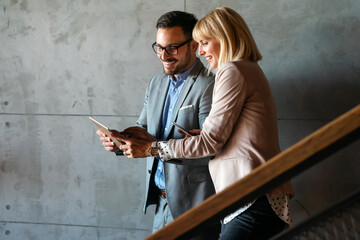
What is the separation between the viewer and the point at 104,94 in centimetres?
319

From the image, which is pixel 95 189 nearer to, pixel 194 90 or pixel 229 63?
pixel 194 90

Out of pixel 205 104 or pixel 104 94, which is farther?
pixel 104 94

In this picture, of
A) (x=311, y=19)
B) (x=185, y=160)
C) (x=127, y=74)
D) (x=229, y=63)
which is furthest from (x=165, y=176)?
(x=311, y=19)

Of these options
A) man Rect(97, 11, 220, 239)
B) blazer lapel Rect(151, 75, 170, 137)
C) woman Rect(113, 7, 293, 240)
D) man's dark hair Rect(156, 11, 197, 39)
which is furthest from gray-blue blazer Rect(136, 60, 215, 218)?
woman Rect(113, 7, 293, 240)

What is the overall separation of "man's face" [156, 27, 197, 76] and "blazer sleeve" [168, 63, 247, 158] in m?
0.67

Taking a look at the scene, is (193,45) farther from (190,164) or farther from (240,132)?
(240,132)

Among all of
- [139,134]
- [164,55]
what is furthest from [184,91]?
[139,134]

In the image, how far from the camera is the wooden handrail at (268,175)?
51cm

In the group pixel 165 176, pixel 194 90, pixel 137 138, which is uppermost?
pixel 194 90

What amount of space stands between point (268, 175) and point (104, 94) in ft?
9.04

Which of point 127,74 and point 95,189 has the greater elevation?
point 127,74

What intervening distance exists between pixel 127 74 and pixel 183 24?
89 centimetres

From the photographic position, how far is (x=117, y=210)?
130 inches

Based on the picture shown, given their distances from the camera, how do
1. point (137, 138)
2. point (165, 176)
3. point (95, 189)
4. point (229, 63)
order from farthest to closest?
1. point (95, 189)
2. point (165, 176)
3. point (137, 138)
4. point (229, 63)
